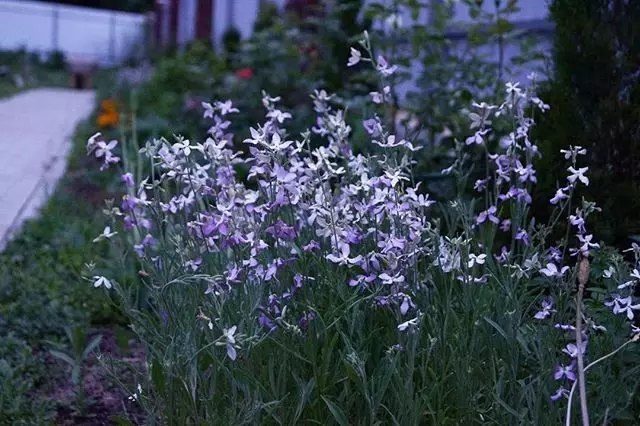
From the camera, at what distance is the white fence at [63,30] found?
29.3 m

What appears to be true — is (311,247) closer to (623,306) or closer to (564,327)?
(564,327)

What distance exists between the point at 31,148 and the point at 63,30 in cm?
2302

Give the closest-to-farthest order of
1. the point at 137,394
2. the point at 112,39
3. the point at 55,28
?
the point at 137,394
the point at 112,39
the point at 55,28

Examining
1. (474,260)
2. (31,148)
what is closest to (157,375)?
(474,260)

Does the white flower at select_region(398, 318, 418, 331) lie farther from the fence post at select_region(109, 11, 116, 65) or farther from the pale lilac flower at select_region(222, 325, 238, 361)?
the fence post at select_region(109, 11, 116, 65)

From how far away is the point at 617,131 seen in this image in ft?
11.5

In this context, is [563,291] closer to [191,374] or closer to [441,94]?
[191,374]

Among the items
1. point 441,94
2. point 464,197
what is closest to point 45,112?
point 441,94

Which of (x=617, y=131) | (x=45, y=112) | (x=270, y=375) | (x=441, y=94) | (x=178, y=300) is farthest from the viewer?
(x=45, y=112)

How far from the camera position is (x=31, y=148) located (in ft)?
29.2

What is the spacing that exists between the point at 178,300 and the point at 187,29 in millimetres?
21413

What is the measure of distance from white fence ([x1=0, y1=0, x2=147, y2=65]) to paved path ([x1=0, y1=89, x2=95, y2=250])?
47.9 ft

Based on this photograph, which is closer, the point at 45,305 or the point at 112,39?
the point at 45,305

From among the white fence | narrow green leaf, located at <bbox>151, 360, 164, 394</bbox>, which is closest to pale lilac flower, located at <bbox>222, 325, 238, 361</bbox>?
narrow green leaf, located at <bbox>151, 360, 164, 394</bbox>
